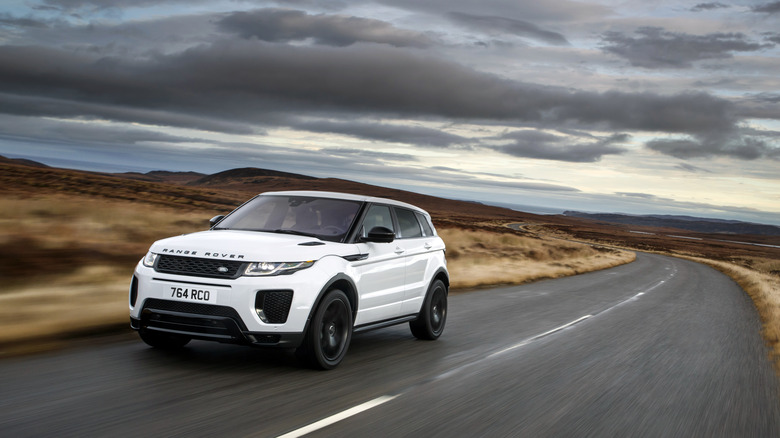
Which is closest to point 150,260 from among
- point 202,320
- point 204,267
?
point 204,267

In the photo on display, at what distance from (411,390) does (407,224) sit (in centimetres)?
291

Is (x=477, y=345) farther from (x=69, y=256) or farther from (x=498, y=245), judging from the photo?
(x=498, y=245)

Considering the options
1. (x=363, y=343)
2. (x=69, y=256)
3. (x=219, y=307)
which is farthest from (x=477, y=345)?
(x=69, y=256)

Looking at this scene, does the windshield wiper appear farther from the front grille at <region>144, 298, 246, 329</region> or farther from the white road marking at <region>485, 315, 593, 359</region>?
the white road marking at <region>485, 315, 593, 359</region>

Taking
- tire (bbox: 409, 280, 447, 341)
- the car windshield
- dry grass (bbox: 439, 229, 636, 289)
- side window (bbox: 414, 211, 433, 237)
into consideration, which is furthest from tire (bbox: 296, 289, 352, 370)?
dry grass (bbox: 439, 229, 636, 289)

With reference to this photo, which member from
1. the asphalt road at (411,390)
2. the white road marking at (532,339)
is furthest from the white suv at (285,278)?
the white road marking at (532,339)

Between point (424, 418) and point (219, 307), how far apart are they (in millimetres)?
1963

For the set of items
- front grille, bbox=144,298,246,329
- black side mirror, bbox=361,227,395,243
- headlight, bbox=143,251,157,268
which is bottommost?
front grille, bbox=144,298,246,329

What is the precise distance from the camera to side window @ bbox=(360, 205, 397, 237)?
742 cm

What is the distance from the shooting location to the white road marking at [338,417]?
4.56m

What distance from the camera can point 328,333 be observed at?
21.4ft

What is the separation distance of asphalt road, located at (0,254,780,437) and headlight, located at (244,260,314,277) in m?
0.96

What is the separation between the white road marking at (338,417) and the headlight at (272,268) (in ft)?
4.46

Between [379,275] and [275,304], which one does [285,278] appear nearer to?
[275,304]
